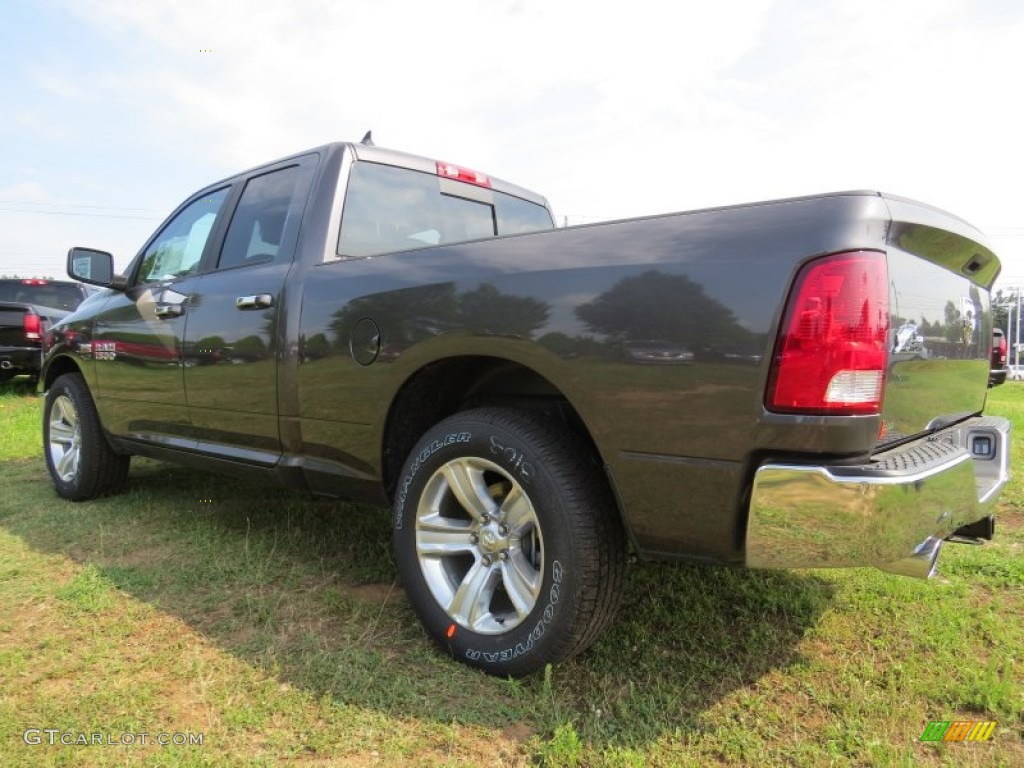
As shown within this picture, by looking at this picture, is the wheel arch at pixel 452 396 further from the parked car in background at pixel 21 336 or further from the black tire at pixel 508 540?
the parked car in background at pixel 21 336

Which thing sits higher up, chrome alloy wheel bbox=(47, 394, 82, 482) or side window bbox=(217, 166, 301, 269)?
side window bbox=(217, 166, 301, 269)

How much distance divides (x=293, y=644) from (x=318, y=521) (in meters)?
1.45

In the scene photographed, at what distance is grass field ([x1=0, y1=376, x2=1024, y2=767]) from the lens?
6.10ft

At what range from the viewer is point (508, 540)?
2.20 meters

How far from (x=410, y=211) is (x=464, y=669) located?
6.74 ft

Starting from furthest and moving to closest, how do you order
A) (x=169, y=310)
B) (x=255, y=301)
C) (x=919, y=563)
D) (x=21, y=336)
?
(x=21, y=336) < (x=169, y=310) < (x=255, y=301) < (x=919, y=563)

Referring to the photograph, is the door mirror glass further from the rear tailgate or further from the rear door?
the rear tailgate

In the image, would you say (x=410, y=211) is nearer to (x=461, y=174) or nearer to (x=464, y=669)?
(x=461, y=174)

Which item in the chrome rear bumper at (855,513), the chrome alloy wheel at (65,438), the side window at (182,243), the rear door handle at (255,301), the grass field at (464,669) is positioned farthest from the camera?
the chrome alloy wheel at (65,438)

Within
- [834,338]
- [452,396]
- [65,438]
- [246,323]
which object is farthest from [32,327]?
[834,338]

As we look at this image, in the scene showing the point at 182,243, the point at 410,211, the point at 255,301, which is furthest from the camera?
the point at 182,243

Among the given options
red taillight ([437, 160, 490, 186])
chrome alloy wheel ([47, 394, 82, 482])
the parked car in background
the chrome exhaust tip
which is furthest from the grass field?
the parked car in background

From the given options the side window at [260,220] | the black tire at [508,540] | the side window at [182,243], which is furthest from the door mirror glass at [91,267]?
the black tire at [508,540]

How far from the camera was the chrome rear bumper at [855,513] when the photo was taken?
1595 mm
